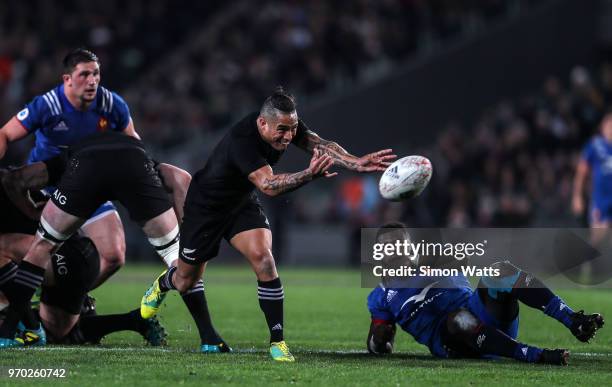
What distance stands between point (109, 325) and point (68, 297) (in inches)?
17.0

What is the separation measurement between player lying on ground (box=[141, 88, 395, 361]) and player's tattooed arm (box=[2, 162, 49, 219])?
1.42m

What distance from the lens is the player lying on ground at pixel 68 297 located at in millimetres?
9508

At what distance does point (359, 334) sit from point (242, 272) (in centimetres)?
1114

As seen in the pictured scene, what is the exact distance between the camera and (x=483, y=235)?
20.1 m

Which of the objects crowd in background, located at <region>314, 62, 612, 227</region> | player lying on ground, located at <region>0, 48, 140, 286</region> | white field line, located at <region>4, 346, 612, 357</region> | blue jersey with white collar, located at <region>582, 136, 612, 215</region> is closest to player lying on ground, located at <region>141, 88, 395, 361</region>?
white field line, located at <region>4, 346, 612, 357</region>

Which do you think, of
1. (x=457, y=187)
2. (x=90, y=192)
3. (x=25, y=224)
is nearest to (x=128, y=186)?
(x=90, y=192)

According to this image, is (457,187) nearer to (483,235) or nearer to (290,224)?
(483,235)

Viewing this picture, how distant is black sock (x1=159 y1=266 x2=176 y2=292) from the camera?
9.23 metres

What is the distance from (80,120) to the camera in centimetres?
1012

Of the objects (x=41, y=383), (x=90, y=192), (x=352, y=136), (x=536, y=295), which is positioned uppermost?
(x=352, y=136)

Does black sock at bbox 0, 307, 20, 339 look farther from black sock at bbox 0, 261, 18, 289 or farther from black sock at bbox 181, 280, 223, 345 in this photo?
black sock at bbox 181, 280, 223, 345

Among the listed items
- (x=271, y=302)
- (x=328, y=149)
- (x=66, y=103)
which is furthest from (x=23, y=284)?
(x=328, y=149)

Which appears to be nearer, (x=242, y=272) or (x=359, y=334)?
(x=359, y=334)

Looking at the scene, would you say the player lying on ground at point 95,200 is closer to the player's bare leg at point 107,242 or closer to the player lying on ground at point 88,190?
the player lying on ground at point 88,190
